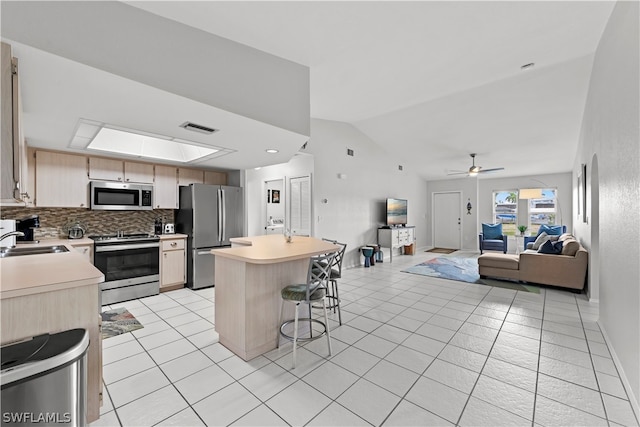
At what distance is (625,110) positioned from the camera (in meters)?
2.12

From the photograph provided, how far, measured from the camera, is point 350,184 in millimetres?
6457

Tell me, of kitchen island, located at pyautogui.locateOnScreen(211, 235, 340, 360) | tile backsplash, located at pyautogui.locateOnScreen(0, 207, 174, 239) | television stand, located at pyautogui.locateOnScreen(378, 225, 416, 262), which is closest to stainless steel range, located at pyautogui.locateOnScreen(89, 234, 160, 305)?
tile backsplash, located at pyautogui.locateOnScreen(0, 207, 174, 239)

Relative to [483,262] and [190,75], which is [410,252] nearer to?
[483,262]

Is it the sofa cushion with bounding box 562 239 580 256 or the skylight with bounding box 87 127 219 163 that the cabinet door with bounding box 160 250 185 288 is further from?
the sofa cushion with bounding box 562 239 580 256

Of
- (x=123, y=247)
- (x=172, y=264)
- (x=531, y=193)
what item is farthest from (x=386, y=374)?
(x=531, y=193)

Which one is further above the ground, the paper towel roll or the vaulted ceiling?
the vaulted ceiling

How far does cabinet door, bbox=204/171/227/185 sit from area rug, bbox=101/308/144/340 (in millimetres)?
2476

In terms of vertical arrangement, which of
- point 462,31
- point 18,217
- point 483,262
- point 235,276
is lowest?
point 483,262

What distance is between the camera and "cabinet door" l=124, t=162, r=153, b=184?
4285mm

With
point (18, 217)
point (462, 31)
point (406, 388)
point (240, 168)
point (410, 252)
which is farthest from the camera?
point (410, 252)

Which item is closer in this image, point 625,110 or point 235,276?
point 625,110

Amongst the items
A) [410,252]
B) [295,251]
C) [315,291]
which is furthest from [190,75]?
[410,252]

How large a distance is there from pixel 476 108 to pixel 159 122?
506 cm

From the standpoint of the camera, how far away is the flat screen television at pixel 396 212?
729 cm
